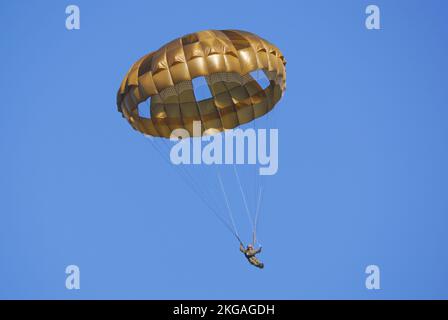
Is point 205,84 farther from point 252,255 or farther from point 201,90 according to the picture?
point 252,255

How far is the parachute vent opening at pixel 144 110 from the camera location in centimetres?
3051

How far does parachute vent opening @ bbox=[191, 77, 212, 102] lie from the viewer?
98.9 ft

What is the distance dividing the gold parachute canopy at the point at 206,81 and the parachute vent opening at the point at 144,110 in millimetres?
33

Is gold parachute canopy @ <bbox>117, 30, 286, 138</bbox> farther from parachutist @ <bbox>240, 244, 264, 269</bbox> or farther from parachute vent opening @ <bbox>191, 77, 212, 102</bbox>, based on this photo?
parachutist @ <bbox>240, 244, 264, 269</bbox>

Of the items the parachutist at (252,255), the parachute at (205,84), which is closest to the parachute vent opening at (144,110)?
the parachute at (205,84)

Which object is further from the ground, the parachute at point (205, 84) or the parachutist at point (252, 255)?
the parachute at point (205, 84)

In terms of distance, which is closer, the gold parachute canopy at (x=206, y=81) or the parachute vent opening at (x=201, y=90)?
the gold parachute canopy at (x=206, y=81)

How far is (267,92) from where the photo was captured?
1246 inches

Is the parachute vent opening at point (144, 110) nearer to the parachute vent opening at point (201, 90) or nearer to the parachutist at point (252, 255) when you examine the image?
the parachute vent opening at point (201, 90)

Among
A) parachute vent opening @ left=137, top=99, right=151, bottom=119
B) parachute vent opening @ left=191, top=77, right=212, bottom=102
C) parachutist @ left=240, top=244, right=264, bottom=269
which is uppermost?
parachute vent opening @ left=191, top=77, right=212, bottom=102

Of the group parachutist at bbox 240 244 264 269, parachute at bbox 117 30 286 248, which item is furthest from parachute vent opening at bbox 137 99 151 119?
parachutist at bbox 240 244 264 269

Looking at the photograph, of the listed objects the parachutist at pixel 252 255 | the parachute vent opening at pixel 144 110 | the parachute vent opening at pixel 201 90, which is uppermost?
the parachute vent opening at pixel 201 90

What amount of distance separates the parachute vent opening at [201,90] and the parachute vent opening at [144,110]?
166cm
